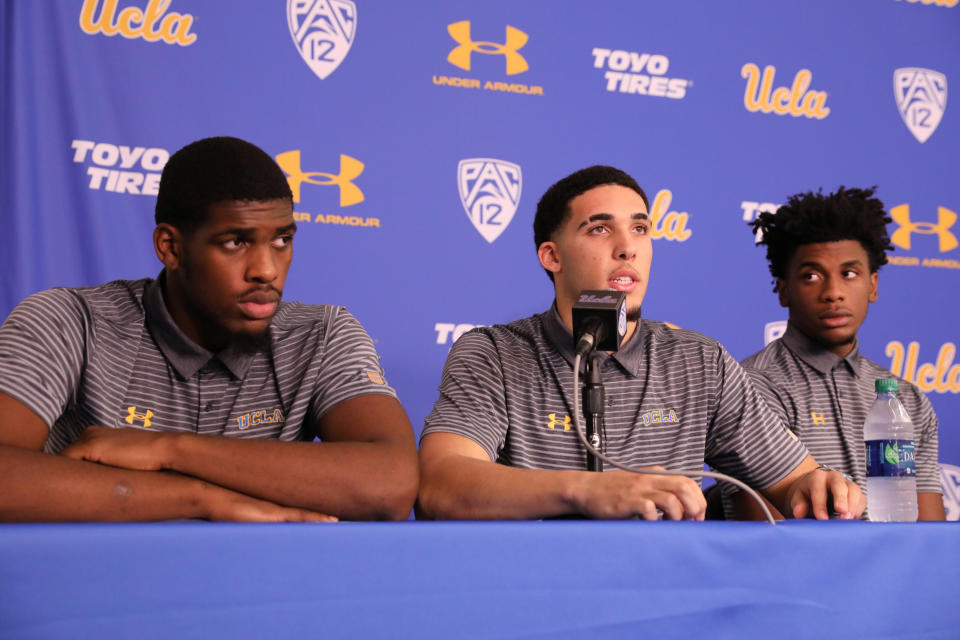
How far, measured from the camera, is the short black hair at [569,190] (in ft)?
6.78

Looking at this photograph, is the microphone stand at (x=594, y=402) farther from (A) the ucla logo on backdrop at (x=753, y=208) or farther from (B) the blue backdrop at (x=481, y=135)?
(A) the ucla logo on backdrop at (x=753, y=208)

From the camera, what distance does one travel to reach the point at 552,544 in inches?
35.8

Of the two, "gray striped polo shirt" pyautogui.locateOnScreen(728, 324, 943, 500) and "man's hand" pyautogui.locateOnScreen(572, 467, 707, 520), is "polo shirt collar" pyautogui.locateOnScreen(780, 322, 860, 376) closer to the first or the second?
"gray striped polo shirt" pyautogui.locateOnScreen(728, 324, 943, 500)

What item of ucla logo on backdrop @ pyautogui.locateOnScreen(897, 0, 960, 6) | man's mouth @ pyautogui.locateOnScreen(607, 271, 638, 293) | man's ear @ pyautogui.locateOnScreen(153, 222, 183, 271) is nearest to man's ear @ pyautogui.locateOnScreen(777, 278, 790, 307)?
man's mouth @ pyautogui.locateOnScreen(607, 271, 638, 293)

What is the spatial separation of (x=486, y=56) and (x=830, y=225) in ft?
4.17

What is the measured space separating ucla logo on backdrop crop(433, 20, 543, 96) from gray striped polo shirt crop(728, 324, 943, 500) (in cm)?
126

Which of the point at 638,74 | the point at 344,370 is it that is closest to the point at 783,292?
the point at 638,74

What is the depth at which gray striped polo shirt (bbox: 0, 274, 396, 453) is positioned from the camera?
60.2 inches

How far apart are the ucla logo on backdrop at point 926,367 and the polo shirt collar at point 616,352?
1764 millimetres

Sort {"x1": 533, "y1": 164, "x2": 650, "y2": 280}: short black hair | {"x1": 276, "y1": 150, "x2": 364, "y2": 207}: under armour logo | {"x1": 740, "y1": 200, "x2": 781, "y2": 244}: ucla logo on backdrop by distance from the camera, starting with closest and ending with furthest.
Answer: {"x1": 533, "y1": 164, "x2": 650, "y2": 280}: short black hair
{"x1": 276, "y1": 150, "x2": 364, "y2": 207}: under armour logo
{"x1": 740, "y1": 200, "x2": 781, "y2": 244}: ucla logo on backdrop

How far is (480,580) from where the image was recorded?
89 cm

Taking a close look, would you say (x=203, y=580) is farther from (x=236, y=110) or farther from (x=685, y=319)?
(x=685, y=319)

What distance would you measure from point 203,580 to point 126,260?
6.46 feet

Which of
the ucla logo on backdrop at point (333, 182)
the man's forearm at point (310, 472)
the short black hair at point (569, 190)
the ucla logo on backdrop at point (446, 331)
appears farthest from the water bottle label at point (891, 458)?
the ucla logo on backdrop at point (333, 182)
